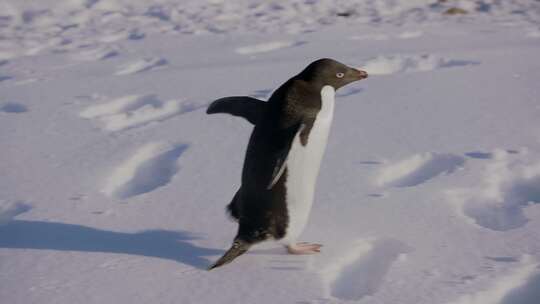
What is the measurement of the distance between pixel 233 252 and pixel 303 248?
0.19 meters

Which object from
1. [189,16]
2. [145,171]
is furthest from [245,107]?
[189,16]

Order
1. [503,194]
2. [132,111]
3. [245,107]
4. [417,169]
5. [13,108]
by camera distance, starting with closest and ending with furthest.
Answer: [245,107] → [503,194] → [417,169] → [132,111] → [13,108]

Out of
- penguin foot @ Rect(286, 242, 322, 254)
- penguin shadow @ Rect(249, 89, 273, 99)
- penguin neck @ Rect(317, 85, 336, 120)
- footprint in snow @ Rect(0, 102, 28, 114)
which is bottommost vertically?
footprint in snow @ Rect(0, 102, 28, 114)

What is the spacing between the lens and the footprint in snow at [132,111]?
2.93 meters

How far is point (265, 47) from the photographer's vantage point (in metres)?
3.99

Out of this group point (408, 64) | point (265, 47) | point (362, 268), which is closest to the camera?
point (362, 268)

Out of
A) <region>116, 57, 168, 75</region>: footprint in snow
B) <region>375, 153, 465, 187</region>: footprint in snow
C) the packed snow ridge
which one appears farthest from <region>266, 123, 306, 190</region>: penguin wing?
the packed snow ridge

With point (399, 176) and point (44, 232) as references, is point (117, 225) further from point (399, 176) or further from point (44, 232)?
point (399, 176)

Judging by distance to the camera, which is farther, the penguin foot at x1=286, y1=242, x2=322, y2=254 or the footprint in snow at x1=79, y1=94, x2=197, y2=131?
the footprint in snow at x1=79, y1=94, x2=197, y2=131

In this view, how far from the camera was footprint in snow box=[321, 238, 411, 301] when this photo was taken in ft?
5.65

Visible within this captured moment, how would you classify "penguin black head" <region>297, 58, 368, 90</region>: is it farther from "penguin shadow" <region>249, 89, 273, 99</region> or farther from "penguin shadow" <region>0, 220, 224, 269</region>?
"penguin shadow" <region>249, 89, 273, 99</region>

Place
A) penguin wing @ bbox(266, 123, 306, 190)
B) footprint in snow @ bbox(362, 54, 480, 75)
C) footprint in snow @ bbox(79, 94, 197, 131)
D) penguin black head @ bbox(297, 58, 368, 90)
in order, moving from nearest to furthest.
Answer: penguin wing @ bbox(266, 123, 306, 190)
penguin black head @ bbox(297, 58, 368, 90)
footprint in snow @ bbox(79, 94, 197, 131)
footprint in snow @ bbox(362, 54, 480, 75)

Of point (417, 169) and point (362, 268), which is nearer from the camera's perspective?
point (362, 268)

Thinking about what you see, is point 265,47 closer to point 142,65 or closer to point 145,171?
point 142,65
